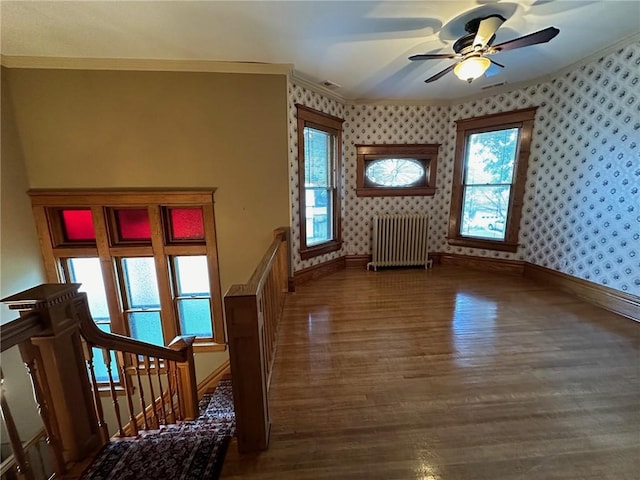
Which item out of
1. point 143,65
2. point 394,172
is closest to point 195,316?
point 143,65

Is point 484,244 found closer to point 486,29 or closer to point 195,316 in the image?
point 486,29

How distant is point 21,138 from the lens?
10.1 feet

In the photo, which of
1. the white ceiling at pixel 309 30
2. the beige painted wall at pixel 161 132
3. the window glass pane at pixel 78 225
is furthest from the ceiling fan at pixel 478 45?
the window glass pane at pixel 78 225

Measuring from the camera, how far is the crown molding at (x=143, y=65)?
2.95 m

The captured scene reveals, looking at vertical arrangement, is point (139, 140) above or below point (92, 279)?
above

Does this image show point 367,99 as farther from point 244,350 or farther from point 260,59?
point 244,350

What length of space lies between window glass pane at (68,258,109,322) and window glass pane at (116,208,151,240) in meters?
0.52

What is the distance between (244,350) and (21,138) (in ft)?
12.9

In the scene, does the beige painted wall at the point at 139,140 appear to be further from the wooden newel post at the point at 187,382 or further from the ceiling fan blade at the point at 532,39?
the ceiling fan blade at the point at 532,39

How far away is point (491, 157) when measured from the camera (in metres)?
4.15

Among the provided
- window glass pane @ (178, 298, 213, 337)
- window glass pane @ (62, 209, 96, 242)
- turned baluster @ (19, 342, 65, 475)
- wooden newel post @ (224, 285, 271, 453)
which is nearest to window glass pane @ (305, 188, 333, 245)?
window glass pane @ (178, 298, 213, 337)

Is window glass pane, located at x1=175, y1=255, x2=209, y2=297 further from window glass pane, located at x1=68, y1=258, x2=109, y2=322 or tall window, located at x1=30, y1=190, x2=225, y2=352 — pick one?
window glass pane, located at x1=68, y1=258, x2=109, y2=322

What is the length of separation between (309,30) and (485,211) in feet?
12.0

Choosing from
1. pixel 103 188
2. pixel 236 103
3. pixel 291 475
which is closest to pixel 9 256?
pixel 103 188
